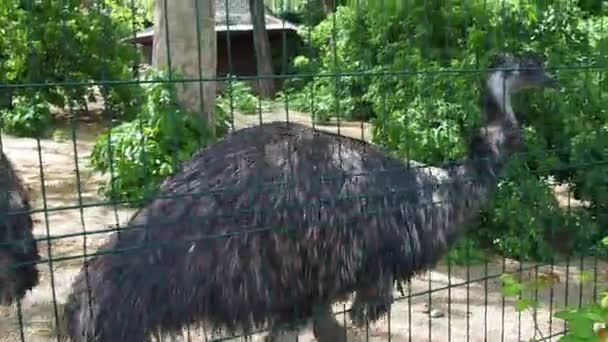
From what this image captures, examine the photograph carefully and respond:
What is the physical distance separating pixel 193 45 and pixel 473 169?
2.43 metres

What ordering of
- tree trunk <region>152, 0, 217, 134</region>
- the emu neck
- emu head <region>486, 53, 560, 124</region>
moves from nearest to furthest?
the emu neck, emu head <region>486, 53, 560, 124</region>, tree trunk <region>152, 0, 217, 134</region>

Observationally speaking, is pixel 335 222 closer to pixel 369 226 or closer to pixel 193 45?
pixel 369 226

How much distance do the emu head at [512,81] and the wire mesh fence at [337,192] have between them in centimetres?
1

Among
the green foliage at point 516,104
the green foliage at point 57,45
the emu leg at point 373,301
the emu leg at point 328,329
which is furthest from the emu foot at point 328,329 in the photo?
the green foliage at point 57,45

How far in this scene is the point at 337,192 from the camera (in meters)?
2.97

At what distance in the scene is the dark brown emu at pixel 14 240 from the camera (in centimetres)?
282

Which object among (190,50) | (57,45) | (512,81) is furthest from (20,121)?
(512,81)

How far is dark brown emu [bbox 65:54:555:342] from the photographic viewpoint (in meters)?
2.73

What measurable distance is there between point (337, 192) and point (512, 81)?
1164 mm

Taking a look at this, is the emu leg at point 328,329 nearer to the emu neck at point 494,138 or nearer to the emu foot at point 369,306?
the emu foot at point 369,306

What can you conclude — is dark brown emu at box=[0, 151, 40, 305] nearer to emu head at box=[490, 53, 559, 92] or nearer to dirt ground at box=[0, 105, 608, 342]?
dirt ground at box=[0, 105, 608, 342]

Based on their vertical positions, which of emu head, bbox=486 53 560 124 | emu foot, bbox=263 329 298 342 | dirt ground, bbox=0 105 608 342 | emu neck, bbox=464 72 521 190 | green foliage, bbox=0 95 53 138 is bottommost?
dirt ground, bbox=0 105 608 342

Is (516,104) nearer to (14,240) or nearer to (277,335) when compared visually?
(277,335)

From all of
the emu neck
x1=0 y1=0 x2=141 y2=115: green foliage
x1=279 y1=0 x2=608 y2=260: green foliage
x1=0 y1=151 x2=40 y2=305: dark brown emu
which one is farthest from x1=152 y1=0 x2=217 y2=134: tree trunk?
the emu neck
